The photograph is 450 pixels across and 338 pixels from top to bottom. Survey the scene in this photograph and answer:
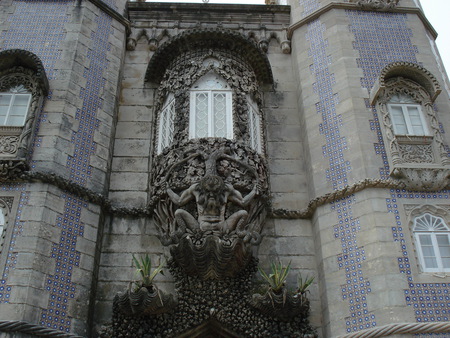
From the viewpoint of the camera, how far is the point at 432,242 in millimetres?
9953

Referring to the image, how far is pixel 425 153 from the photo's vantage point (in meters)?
10.8

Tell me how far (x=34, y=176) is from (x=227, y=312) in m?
4.57

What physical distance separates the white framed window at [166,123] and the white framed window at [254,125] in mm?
1866

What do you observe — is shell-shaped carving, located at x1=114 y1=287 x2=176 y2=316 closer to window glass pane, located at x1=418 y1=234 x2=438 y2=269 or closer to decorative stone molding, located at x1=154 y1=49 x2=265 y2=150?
decorative stone molding, located at x1=154 y1=49 x2=265 y2=150

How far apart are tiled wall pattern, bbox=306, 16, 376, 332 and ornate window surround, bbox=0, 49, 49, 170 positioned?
6361mm

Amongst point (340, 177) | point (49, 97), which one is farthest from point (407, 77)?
point (49, 97)

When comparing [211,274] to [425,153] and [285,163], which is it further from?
[425,153]

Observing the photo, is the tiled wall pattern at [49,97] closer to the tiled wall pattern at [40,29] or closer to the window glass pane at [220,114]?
the tiled wall pattern at [40,29]

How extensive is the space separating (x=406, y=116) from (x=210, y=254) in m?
5.58

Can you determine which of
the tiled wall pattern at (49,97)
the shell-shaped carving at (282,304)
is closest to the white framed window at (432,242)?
the shell-shaped carving at (282,304)

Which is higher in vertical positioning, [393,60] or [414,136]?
[393,60]

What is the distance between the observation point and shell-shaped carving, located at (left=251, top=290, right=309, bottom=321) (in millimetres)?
9398

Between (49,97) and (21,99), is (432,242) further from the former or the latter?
(21,99)

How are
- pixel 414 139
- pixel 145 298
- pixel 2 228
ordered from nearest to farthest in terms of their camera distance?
pixel 145 298 < pixel 2 228 < pixel 414 139
